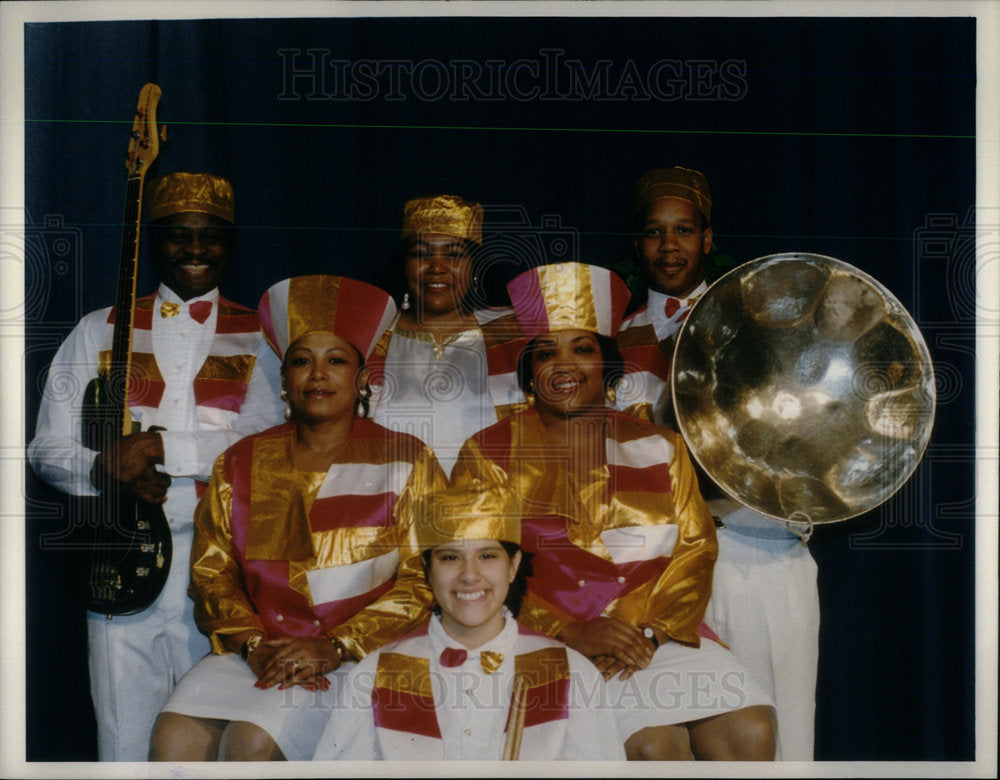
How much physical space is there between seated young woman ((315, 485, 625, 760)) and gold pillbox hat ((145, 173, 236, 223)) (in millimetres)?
1224

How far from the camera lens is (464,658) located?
3.41 meters

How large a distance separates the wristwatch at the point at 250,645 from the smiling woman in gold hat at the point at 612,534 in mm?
808

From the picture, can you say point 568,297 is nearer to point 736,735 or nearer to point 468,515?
A: point 468,515

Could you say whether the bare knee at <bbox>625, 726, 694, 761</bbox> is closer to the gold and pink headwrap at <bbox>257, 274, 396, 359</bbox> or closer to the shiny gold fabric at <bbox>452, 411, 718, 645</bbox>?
the shiny gold fabric at <bbox>452, 411, 718, 645</bbox>

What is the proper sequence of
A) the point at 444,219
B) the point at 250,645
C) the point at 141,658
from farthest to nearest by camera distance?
1. the point at 444,219
2. the point at 141,658
3. the point at 250,645

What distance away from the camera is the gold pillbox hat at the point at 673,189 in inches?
142

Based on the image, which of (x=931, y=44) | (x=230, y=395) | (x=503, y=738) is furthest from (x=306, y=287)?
(x=931, y=44)

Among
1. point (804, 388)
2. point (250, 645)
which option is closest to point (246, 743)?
point (250, 645)

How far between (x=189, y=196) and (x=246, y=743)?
1.80m

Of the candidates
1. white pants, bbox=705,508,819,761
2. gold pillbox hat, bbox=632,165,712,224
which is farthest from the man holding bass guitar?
white pants, bbox=705,508,819,761

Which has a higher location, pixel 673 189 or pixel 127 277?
pixel 673 189

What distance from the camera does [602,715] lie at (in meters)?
3.43

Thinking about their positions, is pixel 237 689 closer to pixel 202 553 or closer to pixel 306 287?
pixel 202 553

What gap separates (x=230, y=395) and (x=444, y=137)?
1139 mm
